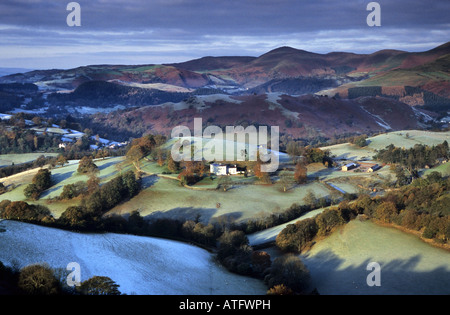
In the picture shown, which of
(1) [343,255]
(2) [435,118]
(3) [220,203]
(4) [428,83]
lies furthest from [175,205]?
(4) [428,83]

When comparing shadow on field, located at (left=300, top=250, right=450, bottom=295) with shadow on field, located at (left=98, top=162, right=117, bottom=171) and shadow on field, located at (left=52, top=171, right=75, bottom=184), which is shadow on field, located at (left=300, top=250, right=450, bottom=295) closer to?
shadow on field, located at (left=52, top=171, right=75, bottom=184)

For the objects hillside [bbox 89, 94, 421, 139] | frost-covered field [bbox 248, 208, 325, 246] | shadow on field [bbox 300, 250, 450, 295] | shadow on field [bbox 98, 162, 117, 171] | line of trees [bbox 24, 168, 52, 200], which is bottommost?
frost-covered field [bbox 248, 208, 325, 246]

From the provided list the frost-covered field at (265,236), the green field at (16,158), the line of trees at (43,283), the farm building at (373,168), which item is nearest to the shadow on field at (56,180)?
the green field at (16,158)

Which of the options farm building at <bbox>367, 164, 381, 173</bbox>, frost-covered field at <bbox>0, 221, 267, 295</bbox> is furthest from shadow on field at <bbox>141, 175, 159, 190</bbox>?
farm building at <bbox>367, 164, 381, 173</bbox>

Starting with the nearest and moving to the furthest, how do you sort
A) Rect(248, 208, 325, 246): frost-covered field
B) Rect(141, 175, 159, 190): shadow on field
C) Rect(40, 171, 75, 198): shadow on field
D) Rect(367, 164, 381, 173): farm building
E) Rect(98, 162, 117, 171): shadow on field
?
Rect(248, 208, 325, 246): frost-covered field, Rect(141, 175, 159, 190): shadow on field, Rect(40, 171, 75, 198): shadow on field, Rect(367, 164, 381, 173): farm building, Rect(98, 162, 117, 171): shadow on field

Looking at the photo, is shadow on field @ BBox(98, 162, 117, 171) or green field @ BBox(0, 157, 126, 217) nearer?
green field @ BBox(0, 157, 126, 217)

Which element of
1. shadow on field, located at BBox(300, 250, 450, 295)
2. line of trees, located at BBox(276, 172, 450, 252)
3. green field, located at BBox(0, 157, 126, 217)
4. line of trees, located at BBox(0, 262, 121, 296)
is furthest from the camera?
green field, located at BBox(0, 157, 126, 217)
